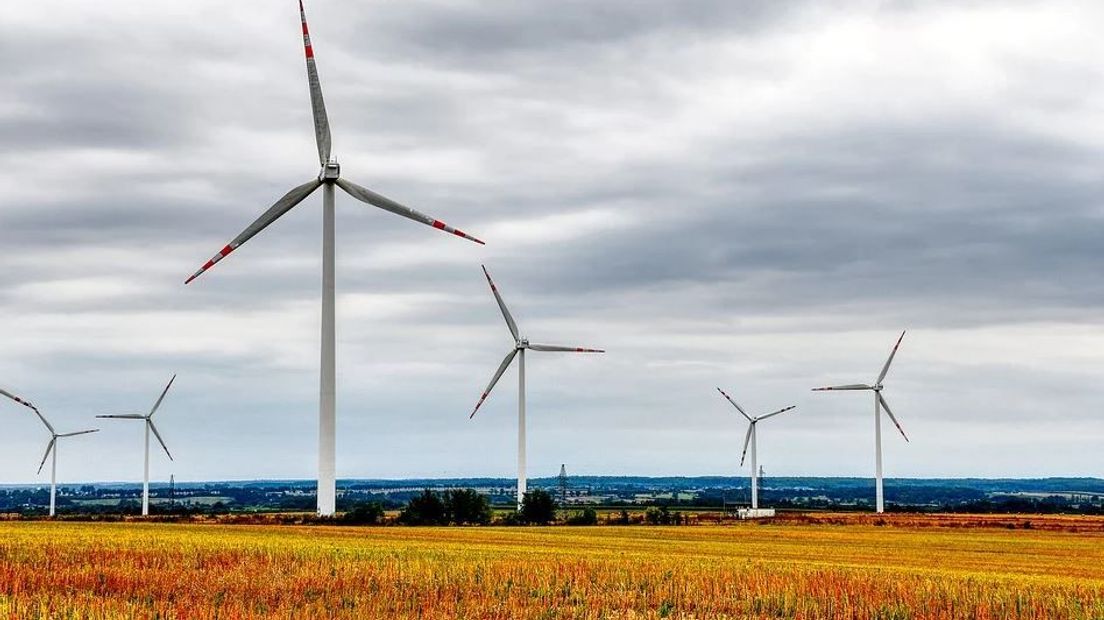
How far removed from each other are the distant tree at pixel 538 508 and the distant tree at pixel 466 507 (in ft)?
12.4

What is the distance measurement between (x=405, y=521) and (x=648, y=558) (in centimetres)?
5642

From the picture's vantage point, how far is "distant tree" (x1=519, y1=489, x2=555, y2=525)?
377 ft

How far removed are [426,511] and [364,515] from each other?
11.5 m

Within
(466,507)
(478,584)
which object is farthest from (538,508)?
(478,584)

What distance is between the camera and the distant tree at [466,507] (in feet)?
364

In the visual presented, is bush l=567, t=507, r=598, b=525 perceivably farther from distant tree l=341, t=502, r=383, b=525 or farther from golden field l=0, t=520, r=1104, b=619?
golden field l=0, t=520, r=1104, b=619

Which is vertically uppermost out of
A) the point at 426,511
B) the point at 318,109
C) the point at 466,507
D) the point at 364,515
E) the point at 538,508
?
the point at 318,109

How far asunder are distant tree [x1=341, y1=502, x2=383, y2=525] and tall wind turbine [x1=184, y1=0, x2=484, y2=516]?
328 inches

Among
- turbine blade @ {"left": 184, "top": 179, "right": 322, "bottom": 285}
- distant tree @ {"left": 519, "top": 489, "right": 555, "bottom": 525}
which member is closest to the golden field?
turbine blade @ {"left": 184, "top": 179, "right": 322, "bottom": 285}

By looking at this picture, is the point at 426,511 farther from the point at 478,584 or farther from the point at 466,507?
the point at 478,584

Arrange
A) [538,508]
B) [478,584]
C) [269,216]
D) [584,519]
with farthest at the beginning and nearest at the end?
[584,519] < [538,508] < [269,216] < [478,584]

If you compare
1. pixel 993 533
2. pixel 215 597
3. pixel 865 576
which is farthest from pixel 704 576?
pixel 993 533

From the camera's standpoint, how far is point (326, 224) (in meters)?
87.1

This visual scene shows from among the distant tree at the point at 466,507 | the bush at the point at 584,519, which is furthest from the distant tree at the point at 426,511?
the bush at the point at 584,519
